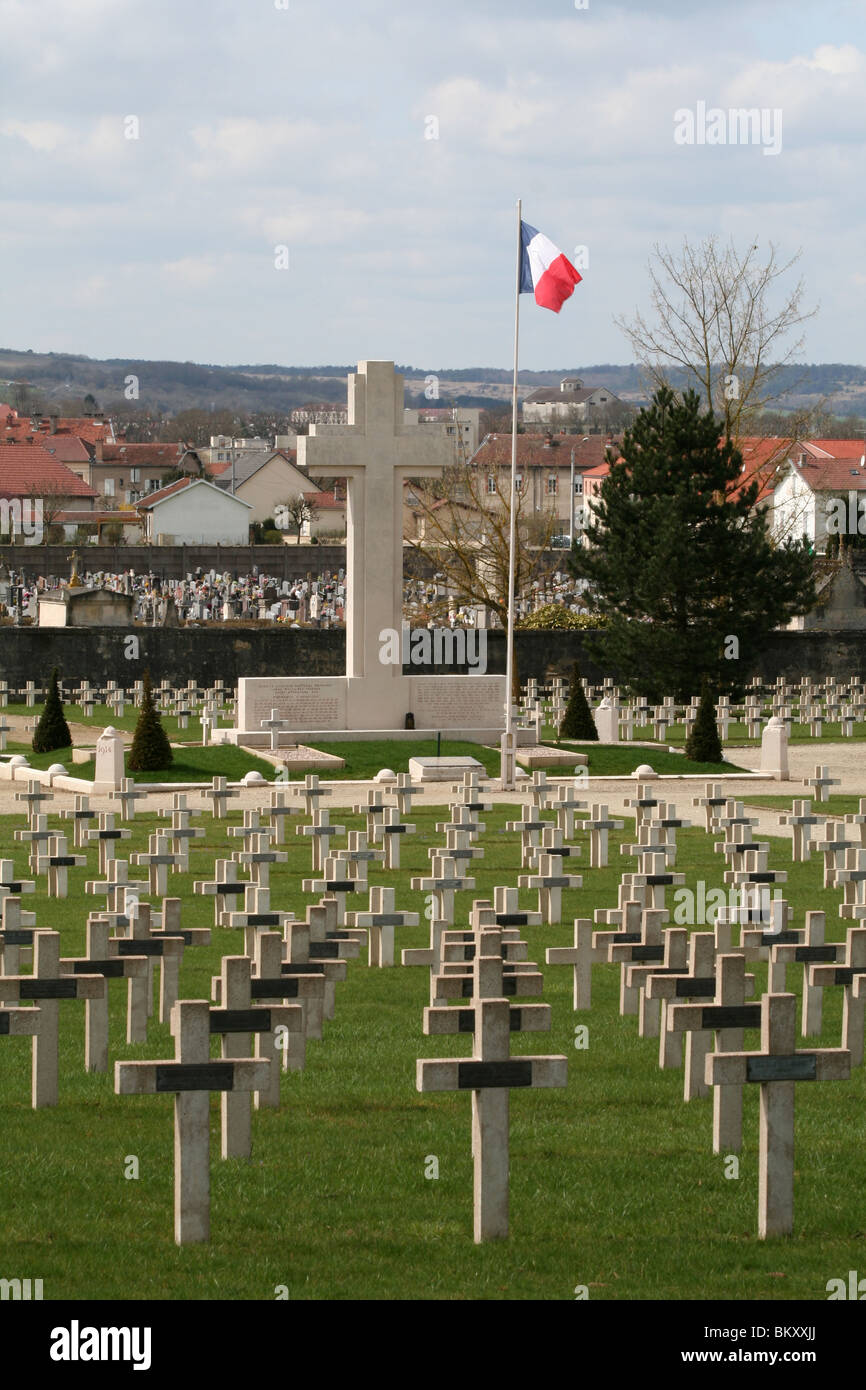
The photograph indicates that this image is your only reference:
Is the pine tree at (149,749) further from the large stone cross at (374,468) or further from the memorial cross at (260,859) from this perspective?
the memorial cross at (260,859)

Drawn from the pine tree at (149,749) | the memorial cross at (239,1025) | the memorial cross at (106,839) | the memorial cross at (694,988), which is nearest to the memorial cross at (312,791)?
the memorial cross at (106,839)

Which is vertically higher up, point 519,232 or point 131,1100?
point 519,232

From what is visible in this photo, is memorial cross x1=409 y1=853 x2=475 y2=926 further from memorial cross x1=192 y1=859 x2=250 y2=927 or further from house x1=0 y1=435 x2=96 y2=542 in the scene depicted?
house x1=0 y1=435 x2=96 y2=542

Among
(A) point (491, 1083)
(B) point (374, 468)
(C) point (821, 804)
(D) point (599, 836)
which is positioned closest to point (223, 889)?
(D) point (599, 836)

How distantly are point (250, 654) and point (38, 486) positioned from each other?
45787 millimetres

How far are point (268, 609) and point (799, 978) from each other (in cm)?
4746

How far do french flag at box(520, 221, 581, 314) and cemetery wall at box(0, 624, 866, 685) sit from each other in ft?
58.4

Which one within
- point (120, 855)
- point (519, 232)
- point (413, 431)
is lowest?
point (120, 855)

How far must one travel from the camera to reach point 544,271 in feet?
90.6

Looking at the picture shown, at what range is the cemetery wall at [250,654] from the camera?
4453 cm

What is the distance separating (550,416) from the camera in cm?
18825

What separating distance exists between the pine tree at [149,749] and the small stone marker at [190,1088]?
2084cm

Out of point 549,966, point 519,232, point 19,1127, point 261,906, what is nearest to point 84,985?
point 19,1127

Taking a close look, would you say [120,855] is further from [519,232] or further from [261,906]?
[519,232]
